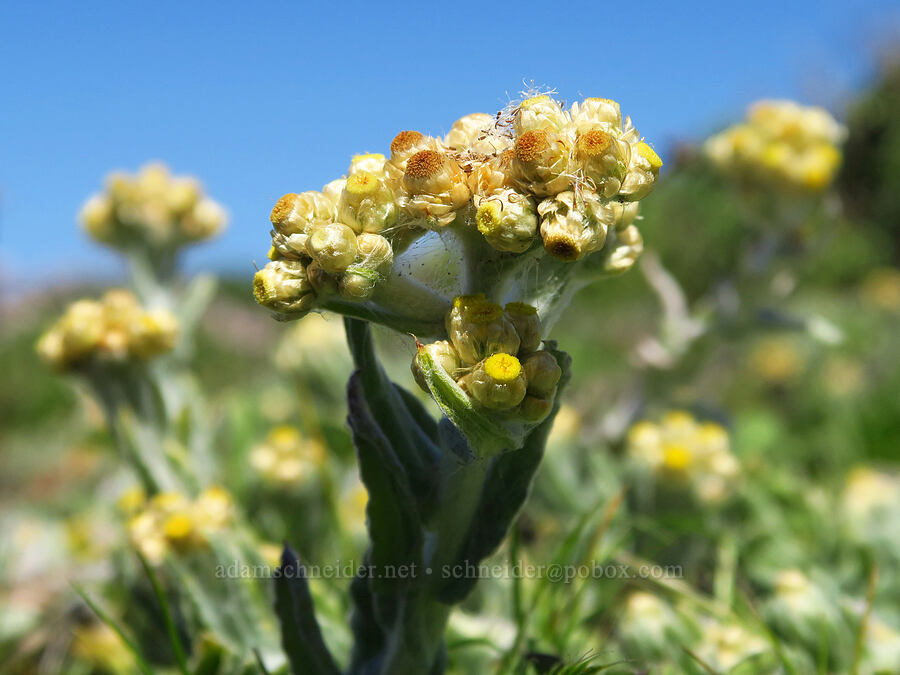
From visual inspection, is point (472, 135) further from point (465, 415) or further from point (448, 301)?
point (465, 415)

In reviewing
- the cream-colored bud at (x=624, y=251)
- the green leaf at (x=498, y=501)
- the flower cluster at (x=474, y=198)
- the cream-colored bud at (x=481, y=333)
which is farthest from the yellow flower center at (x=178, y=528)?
the cream-colored bud at (x=624, y=251)

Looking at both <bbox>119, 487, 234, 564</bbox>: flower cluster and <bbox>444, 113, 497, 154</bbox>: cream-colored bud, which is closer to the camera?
<bbox>444, 113, 497, 154</bbox>: cream-colored bud

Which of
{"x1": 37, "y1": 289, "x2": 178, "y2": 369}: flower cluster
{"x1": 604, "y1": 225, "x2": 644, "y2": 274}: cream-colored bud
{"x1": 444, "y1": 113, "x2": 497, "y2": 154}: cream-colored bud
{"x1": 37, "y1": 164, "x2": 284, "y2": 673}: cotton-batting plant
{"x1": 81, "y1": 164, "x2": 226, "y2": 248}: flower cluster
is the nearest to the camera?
{"x1": 444, "y1": 113, "x2": 497, "y2": 154}: cream-colored bud

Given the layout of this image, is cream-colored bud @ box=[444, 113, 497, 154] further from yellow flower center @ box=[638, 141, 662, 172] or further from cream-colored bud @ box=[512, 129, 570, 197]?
yellow flower center @ box=[638, 141, 662, 172]

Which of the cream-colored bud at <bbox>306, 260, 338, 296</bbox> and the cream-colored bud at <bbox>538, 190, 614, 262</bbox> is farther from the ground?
the cream-colored bud at <bbox>538, 190, 614, 262</bbox>

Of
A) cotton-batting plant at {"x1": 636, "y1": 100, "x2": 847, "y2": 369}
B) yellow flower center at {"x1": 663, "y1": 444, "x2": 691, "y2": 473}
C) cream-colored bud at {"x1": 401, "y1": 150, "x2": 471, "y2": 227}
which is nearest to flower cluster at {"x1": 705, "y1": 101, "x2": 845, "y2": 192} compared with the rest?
cotton-batting plant at {"x1": 636, "y1": 100, "x2": 847, "y2": 369}

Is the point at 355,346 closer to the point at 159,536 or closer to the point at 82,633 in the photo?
the point at 159,536

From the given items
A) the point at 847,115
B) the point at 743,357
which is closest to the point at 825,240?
the point at 743,357

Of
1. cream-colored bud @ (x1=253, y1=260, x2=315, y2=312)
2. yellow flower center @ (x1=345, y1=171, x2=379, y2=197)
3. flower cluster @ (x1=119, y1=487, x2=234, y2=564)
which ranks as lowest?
flower cluster @ (x1=119, y1=487, x2=234, y2=564)
